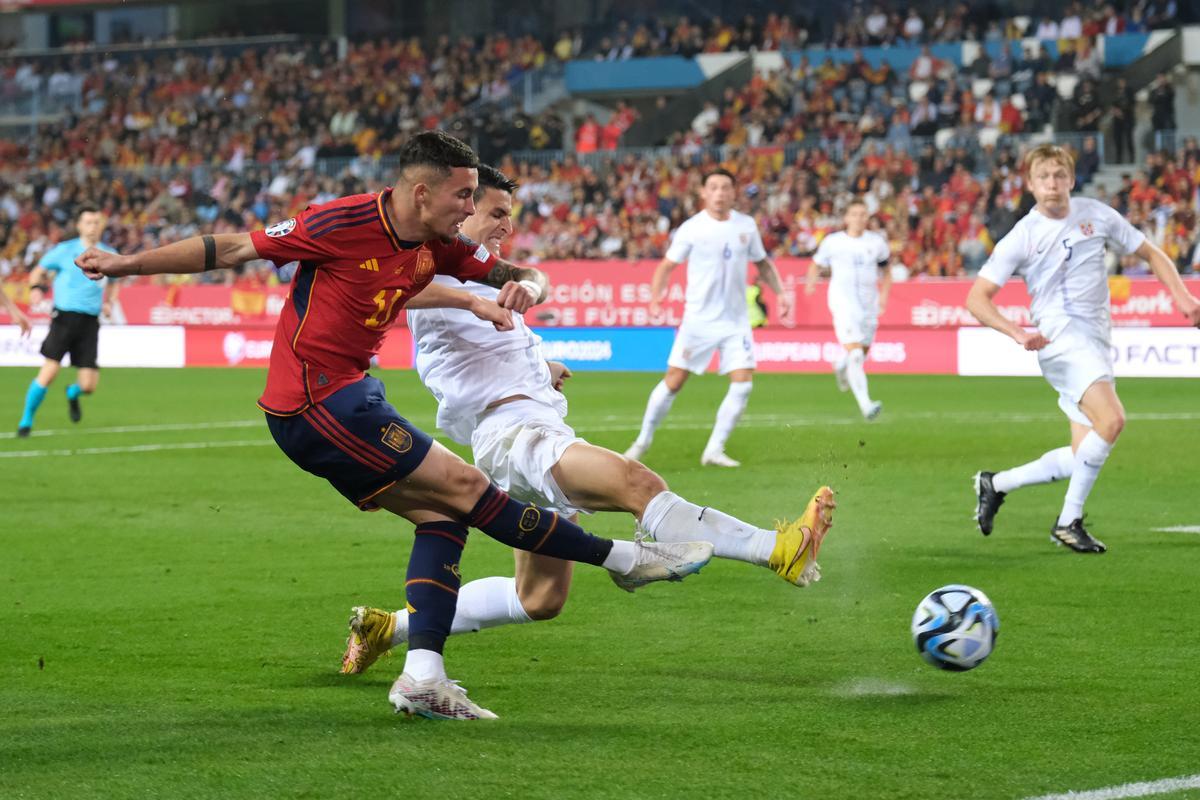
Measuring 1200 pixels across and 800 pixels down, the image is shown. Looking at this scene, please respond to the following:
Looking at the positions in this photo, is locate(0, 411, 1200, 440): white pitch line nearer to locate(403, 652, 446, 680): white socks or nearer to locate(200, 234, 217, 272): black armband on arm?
locate(403, 652, 446, 680): white socks

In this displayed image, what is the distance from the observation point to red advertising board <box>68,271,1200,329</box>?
82.0ft

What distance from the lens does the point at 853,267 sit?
19.0 m

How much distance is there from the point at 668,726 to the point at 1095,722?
1.29 meters

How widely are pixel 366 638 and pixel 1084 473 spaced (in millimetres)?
4826

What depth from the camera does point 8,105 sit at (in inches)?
1815

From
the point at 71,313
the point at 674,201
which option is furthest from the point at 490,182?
the point at 674,201

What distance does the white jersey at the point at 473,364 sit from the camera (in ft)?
20.8

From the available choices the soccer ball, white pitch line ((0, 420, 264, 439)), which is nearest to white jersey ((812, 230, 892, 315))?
white pitch line ((0, 420, 264, 439))

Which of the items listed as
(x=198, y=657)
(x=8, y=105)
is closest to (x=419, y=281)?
(x=198, y=657)

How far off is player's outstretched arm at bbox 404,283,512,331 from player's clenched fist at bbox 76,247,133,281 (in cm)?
99

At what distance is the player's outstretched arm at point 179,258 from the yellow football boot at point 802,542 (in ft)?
6.36

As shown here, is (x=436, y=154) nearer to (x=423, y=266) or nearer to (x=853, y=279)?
(x=423, y=266)

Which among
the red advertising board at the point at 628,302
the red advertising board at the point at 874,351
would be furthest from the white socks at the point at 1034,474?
the red advertising board at the point at 628,302

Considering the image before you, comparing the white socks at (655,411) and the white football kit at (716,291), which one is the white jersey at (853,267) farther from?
the white socks at (655,411)
